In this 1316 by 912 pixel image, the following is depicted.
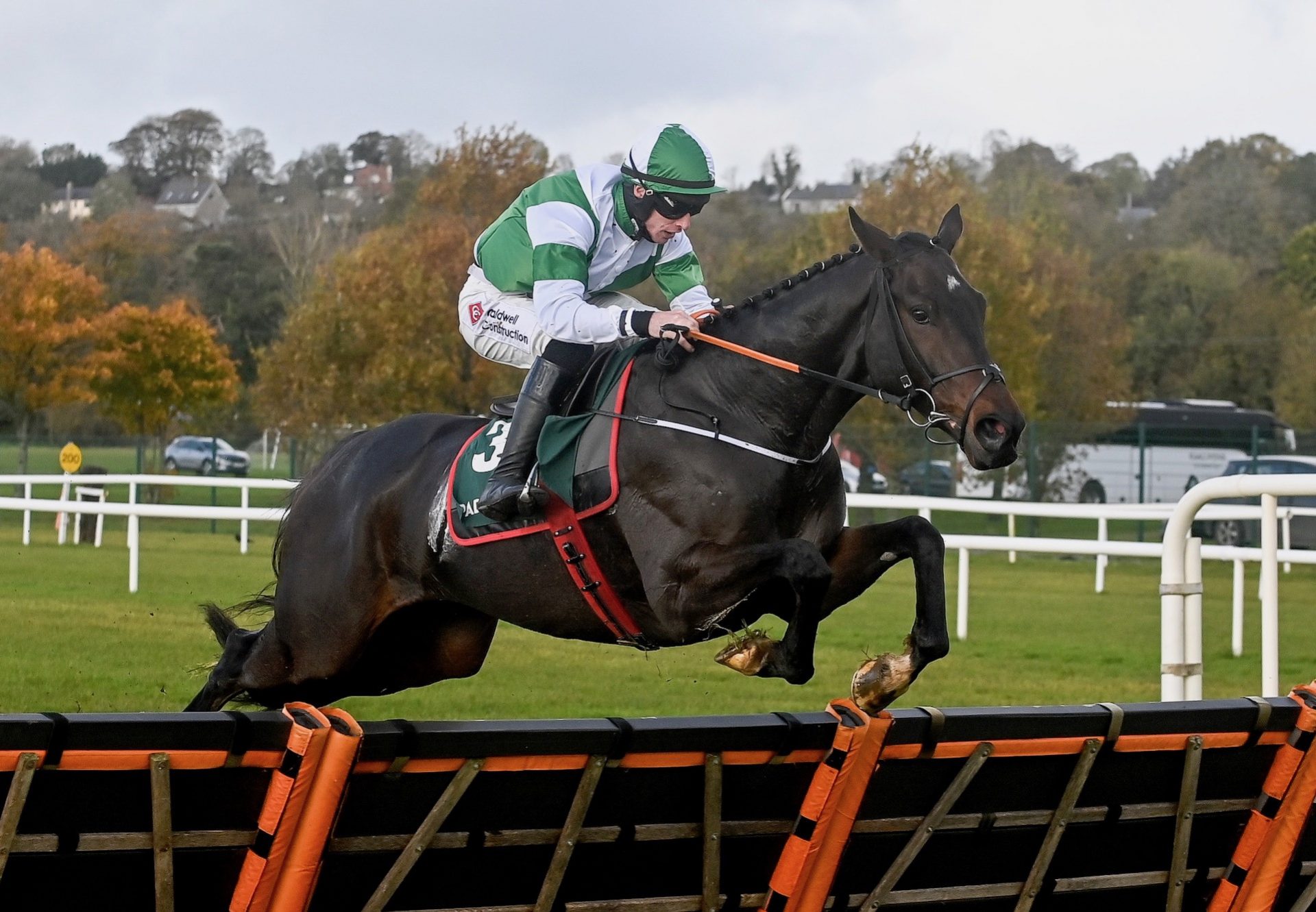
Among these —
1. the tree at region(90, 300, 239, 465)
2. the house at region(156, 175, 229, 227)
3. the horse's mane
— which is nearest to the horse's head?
the horse's mane

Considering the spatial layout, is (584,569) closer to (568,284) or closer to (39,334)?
(568,284)

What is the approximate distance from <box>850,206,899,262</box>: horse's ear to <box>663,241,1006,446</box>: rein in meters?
0.03

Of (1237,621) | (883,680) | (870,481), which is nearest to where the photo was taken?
(883,680)

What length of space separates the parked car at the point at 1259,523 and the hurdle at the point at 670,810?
1499cm

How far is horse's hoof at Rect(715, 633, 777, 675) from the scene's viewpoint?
4.23 m

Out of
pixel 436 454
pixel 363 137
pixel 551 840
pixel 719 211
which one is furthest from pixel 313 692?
pixel 363 137

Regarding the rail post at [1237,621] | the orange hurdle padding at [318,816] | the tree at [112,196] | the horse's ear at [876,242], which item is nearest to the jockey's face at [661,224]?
the horse's ear at [876,242]

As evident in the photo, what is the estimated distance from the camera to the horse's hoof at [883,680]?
4070 mm

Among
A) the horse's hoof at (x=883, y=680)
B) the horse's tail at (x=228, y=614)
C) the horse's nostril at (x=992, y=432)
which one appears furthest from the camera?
the horse's tail at (x=228, y=614)

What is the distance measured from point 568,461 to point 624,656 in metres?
4.93

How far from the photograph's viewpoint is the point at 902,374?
13.8 feet

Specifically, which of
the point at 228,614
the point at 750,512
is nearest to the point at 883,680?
the point at 750,512

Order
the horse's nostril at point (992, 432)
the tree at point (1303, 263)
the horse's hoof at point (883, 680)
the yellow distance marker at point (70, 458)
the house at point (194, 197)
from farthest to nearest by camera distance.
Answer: the house at point (194, 197)
the tree at point (1303, 263)
the yellow distance marker at point (70, 458)
the horse's hoof at point (883, 680)
the horse's nostril at point (992, 432)

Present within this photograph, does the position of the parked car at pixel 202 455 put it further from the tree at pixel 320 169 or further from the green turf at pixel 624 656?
the tree at pixel 320 169
